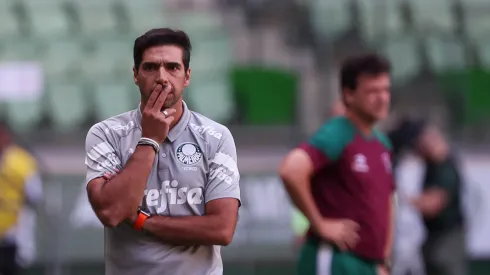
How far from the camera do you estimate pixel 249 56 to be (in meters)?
12.6

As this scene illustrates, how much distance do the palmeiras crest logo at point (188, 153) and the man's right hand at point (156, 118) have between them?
13 cm

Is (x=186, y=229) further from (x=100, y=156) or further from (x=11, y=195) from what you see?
(x=11, y=195)

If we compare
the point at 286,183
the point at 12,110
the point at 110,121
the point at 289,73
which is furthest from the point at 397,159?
the point at 110,121

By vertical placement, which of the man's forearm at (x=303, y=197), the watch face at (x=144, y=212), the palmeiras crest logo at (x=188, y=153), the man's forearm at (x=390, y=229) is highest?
the palmeiras crest logo at (x=188, y=153)

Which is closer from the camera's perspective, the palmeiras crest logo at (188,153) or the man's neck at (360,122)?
the palmeiras crest logo at (188,153)

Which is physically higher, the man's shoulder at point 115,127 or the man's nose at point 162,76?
the man's nose at point 162,76

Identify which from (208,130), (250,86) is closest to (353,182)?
A: (208,130)

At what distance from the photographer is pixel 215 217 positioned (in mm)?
3801

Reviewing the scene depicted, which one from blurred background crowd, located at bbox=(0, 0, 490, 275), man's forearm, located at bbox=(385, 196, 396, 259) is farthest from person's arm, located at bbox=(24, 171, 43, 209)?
man's forearm, located at bbox=(385, 196, 396, 259)

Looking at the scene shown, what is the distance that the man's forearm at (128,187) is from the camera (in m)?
3.66

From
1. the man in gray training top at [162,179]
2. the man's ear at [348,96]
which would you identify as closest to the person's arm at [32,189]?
the man's ear at [348,96]

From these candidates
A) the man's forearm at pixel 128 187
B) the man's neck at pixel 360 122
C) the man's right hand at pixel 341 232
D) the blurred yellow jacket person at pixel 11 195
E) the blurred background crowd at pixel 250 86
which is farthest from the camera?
the blurred background crowd at pixel 250 86

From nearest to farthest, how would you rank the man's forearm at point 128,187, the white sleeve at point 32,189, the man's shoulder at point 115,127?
the man's forearm at point 128,187
the man's shoulder at point 115,127
the white sleeve at point 32,189

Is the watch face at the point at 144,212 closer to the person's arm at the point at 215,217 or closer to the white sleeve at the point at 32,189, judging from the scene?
the person's arm at the point at 215,217
